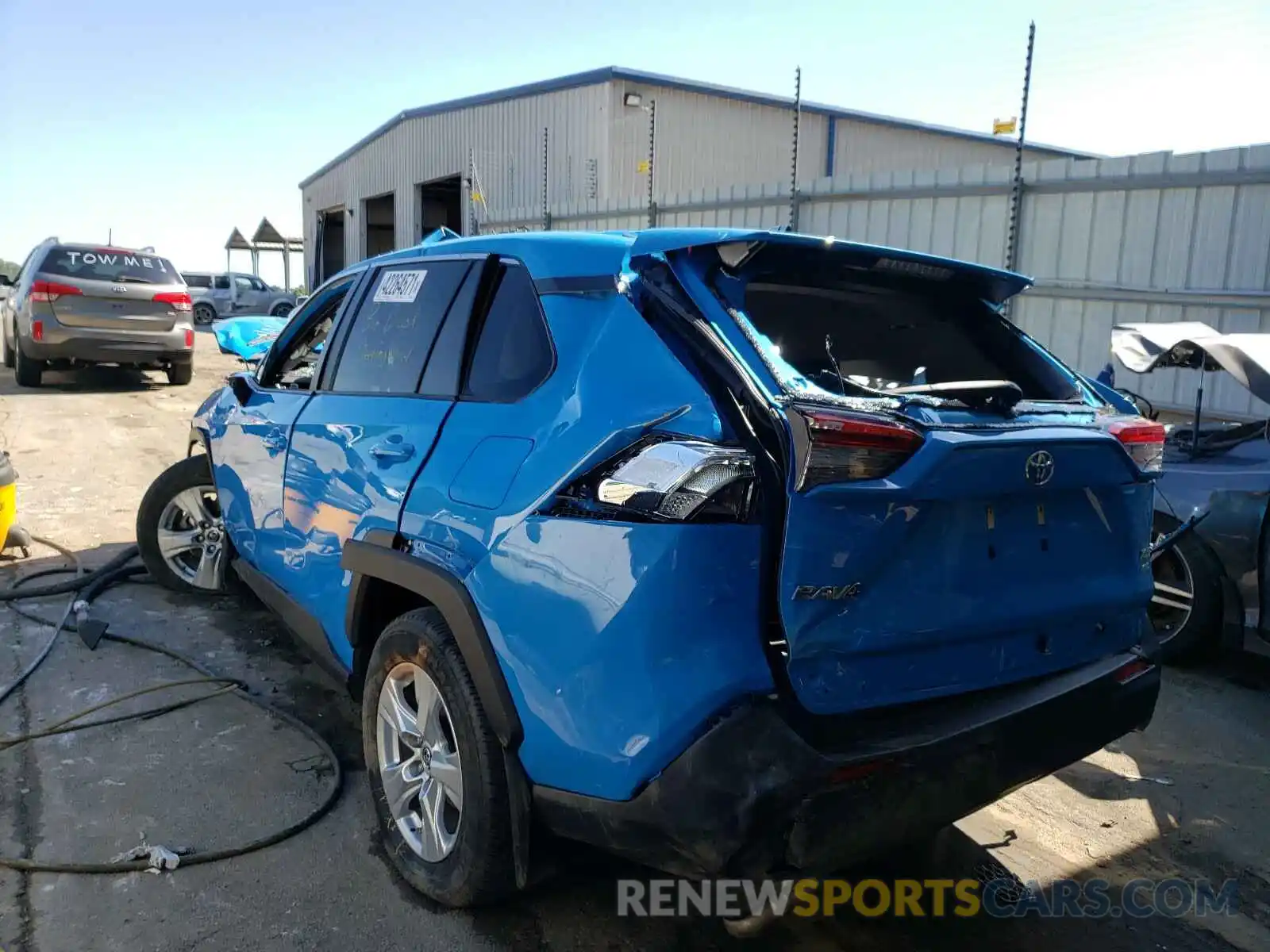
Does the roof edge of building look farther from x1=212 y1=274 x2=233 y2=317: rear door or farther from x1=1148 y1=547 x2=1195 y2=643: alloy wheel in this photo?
x1=1148 y1=547 x2=1195 y2=643: alloy wheel

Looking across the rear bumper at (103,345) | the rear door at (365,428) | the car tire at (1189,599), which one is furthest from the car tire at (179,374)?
the car tire at (1189,599)

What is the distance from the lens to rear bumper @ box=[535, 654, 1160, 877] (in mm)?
1983

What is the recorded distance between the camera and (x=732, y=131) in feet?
62.7

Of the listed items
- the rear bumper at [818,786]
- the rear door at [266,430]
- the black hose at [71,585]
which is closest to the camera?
the rear bumper at [818,786]

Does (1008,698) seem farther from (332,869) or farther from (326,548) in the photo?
(326,548)

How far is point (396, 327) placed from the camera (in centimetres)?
335

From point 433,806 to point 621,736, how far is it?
924 millimetres

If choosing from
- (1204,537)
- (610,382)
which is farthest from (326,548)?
(1204,537)

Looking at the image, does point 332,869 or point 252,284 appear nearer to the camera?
point 332,869

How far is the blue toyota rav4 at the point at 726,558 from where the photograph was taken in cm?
204

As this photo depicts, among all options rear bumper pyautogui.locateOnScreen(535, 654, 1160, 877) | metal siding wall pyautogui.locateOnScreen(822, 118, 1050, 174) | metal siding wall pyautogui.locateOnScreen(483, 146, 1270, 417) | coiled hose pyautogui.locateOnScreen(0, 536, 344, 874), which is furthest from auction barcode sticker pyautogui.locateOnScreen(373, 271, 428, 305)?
metal siding wall pyautogui.locateOnScreen(822, 118, 1050, 174)

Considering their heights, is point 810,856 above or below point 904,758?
below

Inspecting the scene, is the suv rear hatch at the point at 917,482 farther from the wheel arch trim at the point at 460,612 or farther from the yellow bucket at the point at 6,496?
the yellow bucket at the point at 6,496

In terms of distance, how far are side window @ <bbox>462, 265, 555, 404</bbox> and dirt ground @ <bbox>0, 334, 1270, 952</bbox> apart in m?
1.23
